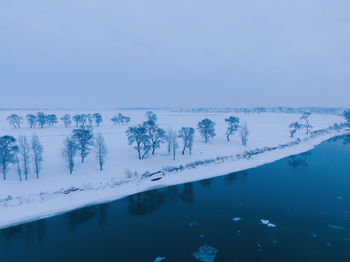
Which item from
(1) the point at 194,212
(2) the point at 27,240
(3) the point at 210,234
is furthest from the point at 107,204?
(3) the point at 210,234

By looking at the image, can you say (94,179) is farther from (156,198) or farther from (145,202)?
(156,198)

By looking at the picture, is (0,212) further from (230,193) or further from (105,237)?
(230,193)

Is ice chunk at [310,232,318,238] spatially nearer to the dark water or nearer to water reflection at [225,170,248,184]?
the dark water

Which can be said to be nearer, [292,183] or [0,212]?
[0,212]

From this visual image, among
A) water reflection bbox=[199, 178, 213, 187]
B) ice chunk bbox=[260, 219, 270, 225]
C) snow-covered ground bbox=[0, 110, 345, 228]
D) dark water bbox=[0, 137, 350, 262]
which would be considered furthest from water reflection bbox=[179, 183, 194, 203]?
ice chunk bbox=[260, 219, 270, 225]

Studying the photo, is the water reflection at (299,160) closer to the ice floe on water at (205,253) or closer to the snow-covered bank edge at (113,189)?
the snow-covered bank edge at (113,189)

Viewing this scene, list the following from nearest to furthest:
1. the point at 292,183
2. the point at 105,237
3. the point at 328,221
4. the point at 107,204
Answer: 1. the point at 105,237
2. the point at 328,221
3. the point at 107,204
4. the point at 292,183

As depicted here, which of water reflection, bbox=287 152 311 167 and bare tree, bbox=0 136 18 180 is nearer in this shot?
bare tree, bbox=0 136 18 180
